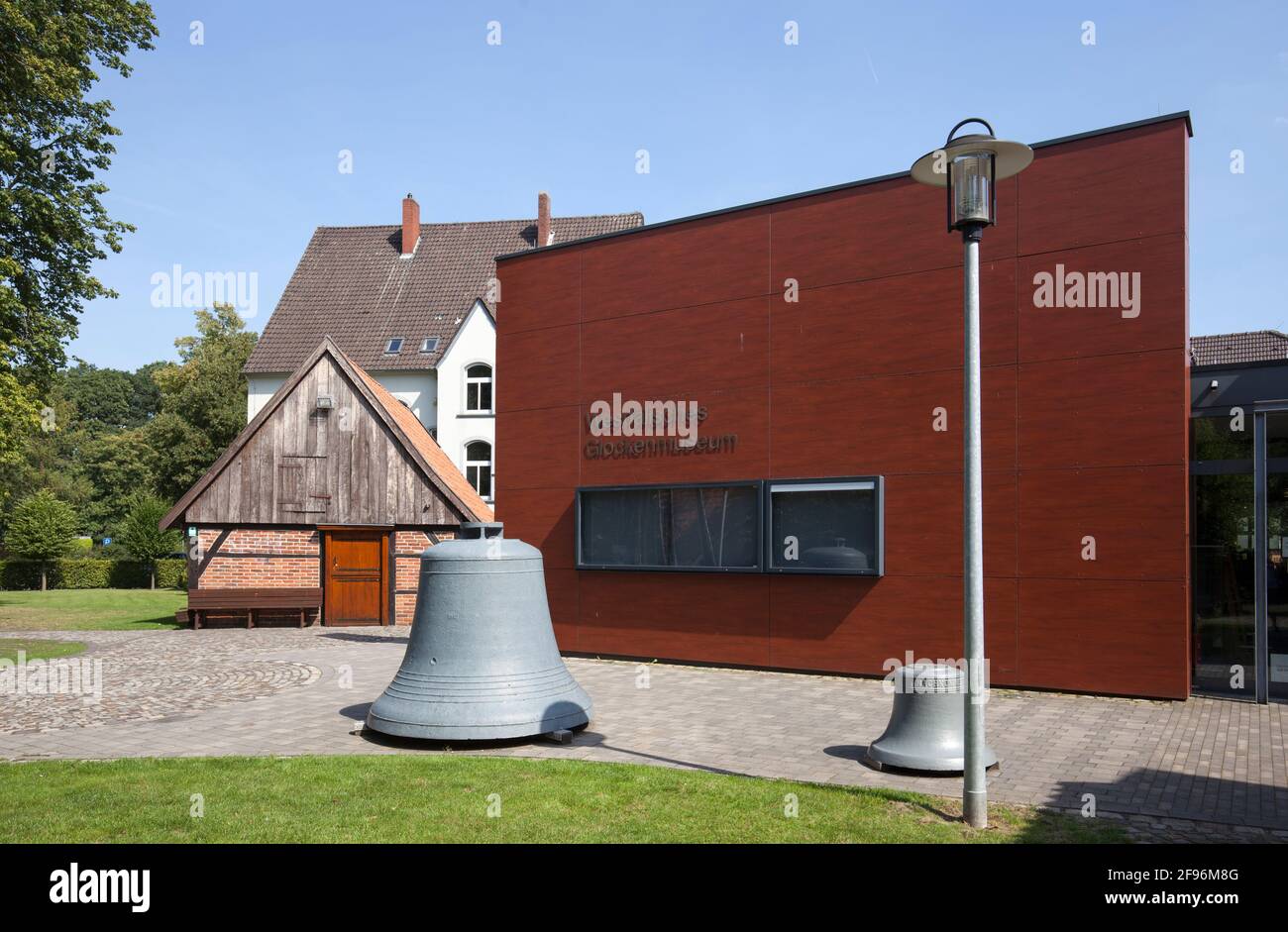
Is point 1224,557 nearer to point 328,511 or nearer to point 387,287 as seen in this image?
point 328,511

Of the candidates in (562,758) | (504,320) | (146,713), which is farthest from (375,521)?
(562,758)

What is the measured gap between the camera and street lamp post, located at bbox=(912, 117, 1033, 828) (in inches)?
245

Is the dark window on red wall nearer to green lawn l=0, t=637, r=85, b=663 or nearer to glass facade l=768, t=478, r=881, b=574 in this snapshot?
glass facade l=768, t=478, r=881, b=574

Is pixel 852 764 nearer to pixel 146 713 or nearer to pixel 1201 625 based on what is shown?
pixel 1201 625

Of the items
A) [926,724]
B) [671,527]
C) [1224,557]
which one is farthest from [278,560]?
[1224,557]

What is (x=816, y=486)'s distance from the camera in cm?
1335

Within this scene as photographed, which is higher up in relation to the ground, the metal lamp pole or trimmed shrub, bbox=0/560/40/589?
the metal lamp pole

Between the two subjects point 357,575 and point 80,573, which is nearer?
point 357,575

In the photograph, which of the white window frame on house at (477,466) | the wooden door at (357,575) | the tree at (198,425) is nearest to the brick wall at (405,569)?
the wooden door at (357,575)

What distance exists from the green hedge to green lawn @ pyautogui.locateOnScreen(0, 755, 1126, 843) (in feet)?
121

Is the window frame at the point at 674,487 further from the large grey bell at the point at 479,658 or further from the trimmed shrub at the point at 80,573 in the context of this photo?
the trimmed shrub at the point at 80,573

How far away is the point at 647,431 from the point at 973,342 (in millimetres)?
8896

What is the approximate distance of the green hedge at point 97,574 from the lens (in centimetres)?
4038

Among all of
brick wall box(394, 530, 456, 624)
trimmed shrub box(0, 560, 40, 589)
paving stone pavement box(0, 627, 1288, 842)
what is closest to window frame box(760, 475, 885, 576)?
paving stone pavement box(0, 627, 1288, 842)
